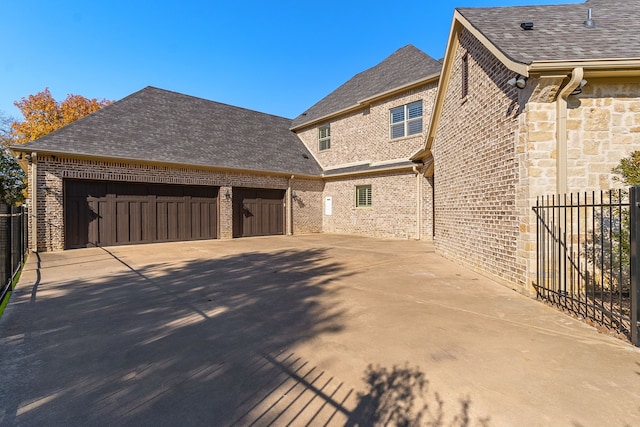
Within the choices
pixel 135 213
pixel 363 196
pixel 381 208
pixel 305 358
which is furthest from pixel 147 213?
pixel 305 358

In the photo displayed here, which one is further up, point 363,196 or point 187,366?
point 363,196

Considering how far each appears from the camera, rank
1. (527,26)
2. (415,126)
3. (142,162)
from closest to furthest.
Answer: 1. (527,26)
2. (142,162)
3. (415,126)

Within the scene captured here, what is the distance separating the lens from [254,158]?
17.2 metres

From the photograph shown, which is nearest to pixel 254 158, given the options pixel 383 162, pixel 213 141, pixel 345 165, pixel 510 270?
pixel 213 141

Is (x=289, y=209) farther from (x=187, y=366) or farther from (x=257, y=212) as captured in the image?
(x=187, y=366)

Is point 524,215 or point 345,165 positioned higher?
point 345,165

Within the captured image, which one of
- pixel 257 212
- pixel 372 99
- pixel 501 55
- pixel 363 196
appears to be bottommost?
pixel 257 212

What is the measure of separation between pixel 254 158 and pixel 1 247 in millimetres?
12341

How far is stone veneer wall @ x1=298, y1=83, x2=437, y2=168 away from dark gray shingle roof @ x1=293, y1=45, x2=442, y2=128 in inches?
26.3

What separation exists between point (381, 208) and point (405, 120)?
4.63 metres

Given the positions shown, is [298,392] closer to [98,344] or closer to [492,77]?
[98,344]

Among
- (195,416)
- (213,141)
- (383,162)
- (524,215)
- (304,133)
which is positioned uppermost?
(304,133)

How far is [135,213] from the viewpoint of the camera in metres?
13.3

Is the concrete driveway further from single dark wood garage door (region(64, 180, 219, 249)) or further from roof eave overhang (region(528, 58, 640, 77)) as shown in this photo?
single dark wood garage door (region(64, 180, 219, 249))
